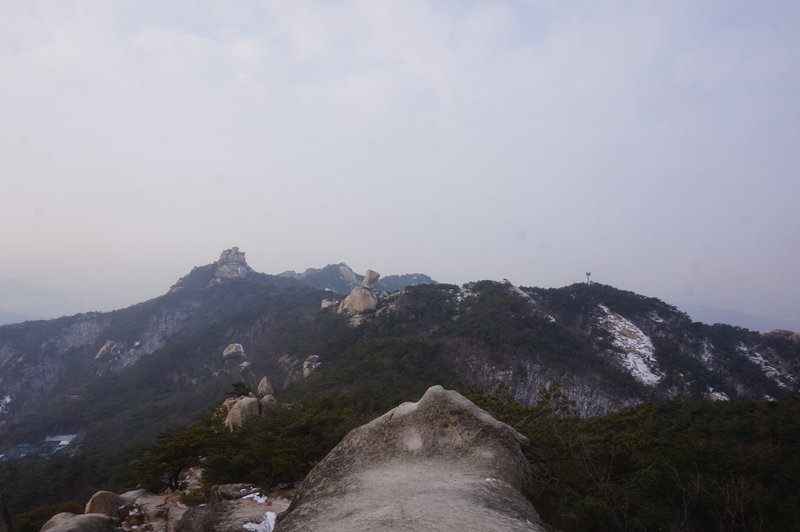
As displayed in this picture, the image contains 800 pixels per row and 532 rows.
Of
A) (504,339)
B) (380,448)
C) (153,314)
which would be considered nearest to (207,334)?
(153,314)

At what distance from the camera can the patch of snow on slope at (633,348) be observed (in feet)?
143

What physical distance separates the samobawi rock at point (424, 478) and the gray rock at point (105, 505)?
27.6 ft

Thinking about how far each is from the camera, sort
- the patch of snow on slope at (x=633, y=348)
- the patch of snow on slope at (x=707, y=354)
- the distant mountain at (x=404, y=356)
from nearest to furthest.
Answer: the distant mountain at (x=404, y=356)
the patch of snow on slope at (x=633, y=348)
the patch of snow on slope at (x=707, y=354)

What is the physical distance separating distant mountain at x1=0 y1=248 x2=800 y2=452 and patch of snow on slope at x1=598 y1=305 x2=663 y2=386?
0.74 ft

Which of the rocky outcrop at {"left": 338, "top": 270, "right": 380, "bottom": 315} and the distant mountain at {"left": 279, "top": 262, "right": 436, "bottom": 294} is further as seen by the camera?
the distant mountain at {"left": 279, "top": 262, "right": 436, "bottom": 294}

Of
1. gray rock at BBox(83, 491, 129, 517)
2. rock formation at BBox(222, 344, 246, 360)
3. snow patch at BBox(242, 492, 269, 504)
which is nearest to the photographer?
snow patch at BBox(242, 492, 269, 504)

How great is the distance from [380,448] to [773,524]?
27.9 feet

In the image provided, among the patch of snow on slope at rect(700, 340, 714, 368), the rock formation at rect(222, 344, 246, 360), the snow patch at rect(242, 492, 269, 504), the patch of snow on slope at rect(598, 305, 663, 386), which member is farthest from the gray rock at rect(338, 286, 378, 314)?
the snow patch at rect(242, 492, 269, 504)

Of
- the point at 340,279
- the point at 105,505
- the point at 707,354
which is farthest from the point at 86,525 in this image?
the point at 340,279

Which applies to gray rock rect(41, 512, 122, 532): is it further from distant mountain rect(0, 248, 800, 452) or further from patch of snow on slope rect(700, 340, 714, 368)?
patch of snow on slope rect(700, 340, 714, 368)

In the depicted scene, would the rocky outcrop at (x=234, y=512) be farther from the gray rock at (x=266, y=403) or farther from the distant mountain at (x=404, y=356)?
the distant mountain at (x=404, y=356)

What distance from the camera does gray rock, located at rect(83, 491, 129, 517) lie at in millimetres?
11617

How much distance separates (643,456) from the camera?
34.3 ft

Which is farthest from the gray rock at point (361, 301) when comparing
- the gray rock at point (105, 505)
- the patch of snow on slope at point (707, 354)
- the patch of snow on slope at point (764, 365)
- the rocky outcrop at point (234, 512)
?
the rocky outcrop at point (234, 512)
